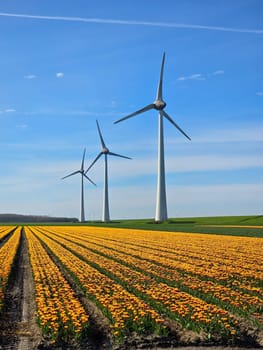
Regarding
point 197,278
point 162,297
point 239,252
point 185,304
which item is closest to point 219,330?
point 185,304

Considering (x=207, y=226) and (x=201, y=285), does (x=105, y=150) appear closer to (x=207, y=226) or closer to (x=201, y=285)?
(x=207, y=226)

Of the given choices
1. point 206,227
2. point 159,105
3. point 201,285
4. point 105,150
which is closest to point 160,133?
point 159,105

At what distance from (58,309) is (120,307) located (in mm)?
1827

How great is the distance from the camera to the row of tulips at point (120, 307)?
12.5 m

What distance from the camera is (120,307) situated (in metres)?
14.4

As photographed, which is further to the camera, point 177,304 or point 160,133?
point 160,133

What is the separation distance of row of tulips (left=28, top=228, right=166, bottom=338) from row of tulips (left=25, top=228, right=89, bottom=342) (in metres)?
0.72

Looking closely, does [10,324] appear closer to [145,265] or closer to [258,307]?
[258,307]

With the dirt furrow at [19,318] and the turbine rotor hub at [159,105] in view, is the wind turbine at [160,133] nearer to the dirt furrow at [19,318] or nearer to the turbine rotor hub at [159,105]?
the turbine rotor hub at [159,105]

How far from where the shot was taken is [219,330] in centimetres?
1231

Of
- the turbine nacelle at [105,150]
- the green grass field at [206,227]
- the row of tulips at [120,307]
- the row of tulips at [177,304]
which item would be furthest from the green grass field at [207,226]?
the row of tulips at [120,307]

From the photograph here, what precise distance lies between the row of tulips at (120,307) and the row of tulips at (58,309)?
28.3 inches

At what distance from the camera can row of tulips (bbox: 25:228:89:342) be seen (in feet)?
39.9

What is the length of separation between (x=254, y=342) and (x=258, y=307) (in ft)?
9.84
